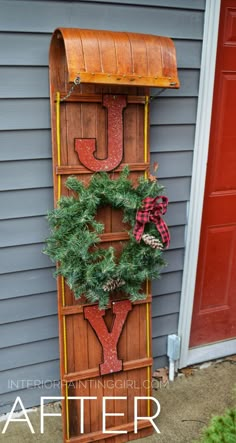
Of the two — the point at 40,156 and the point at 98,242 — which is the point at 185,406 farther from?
the point at 40,156

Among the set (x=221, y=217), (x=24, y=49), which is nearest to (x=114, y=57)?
(x=24, y=49)

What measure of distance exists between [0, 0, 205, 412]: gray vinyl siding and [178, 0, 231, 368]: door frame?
4 cm

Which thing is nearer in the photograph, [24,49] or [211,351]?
[24,49]

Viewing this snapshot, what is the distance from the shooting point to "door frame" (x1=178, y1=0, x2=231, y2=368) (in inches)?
83.9

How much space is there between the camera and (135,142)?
2.00m

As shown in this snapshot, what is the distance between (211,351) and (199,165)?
1.30m

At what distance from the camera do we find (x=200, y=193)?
2.37 m

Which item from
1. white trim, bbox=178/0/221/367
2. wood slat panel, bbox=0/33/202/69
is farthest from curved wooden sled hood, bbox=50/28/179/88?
white trim, bbox=178/0/221/367

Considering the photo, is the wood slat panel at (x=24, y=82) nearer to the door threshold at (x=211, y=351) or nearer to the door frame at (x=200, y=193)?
the door frame at (x=200, y=193)

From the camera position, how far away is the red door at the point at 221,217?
2258 millimetres

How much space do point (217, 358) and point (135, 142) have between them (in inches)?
65.6

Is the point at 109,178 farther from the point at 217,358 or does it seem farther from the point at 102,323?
A: the point at 217,358

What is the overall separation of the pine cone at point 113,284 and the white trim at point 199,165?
66cm

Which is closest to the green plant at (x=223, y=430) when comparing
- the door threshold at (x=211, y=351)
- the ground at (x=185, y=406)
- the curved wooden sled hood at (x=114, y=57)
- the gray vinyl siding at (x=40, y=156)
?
the ground at (x=185, y=406)
